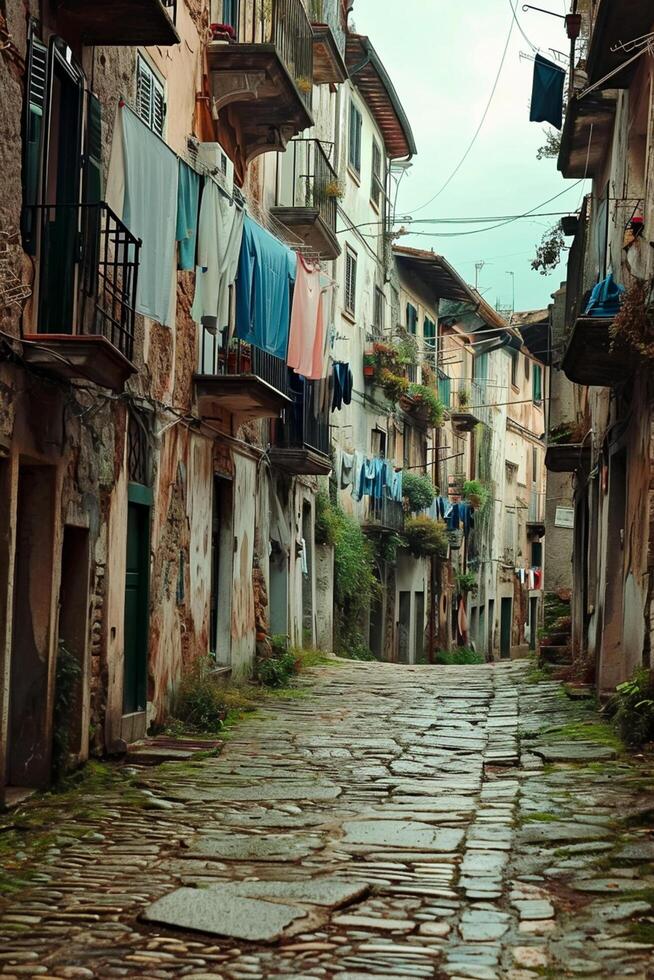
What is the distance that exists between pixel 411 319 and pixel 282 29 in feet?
61.2

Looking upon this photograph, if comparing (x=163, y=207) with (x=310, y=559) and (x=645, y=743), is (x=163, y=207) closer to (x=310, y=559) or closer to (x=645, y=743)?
(x=645, y=743)

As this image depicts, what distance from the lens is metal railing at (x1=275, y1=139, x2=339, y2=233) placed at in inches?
816

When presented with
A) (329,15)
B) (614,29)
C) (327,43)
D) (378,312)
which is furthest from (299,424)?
(378,312)

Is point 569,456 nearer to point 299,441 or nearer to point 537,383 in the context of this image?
point 299,441

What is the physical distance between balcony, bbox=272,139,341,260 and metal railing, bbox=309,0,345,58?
2.21m

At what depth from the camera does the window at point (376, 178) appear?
3080 centimetres

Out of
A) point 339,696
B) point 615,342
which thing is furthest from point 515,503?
point 615,342

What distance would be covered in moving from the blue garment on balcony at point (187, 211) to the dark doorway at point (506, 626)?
3417 centimetres

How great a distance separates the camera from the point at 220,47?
14.5m

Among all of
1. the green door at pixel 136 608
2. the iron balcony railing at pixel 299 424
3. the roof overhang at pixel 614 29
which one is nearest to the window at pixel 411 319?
the iron balcony railing at pixel 299 424

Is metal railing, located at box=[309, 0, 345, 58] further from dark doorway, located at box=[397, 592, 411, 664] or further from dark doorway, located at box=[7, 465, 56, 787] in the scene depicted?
dark doorway, located at box=[7, 465, 56, 787]

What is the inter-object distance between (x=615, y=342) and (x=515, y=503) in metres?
36.1

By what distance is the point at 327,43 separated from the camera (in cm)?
2144

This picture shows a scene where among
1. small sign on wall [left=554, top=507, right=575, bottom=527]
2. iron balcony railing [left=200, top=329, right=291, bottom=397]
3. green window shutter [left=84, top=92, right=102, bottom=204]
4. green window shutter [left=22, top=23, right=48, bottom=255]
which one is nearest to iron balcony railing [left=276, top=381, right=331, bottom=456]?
iron balcony railing [left=200, top=329, right=291, bottom=397]
